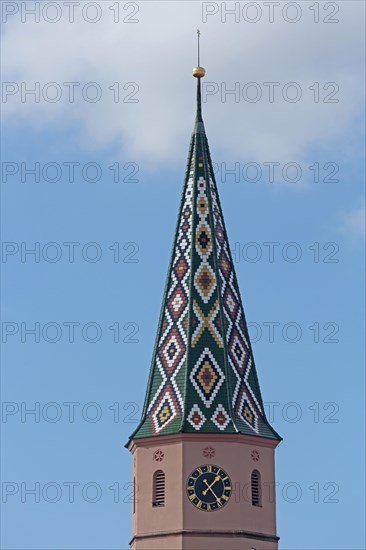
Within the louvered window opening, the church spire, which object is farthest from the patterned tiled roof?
the louvered window opening

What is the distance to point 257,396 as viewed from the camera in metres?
48.3

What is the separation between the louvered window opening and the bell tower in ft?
0.09

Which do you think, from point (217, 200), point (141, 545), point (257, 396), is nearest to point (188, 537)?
point (141, 545)

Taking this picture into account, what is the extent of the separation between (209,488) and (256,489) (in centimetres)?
148

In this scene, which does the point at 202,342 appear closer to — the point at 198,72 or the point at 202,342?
the point at 202,342

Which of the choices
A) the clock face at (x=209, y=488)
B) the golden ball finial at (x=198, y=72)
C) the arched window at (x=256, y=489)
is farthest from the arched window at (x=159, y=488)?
the golden ball finial at (x=198, y=72)

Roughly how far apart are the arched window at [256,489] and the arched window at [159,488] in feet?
8.14

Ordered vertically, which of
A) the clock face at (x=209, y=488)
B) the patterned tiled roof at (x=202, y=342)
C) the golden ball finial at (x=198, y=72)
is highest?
the golden ball finial at (x=198, y=72)

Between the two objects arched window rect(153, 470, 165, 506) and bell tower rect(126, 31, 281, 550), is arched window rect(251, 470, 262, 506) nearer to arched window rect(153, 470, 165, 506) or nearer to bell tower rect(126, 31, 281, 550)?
bell tower rect(126, 31, 281, 550)

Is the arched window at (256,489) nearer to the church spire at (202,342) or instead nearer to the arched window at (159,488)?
the church spire at (202,342)

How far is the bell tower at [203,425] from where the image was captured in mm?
46156

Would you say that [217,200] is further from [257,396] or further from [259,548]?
[259,548]

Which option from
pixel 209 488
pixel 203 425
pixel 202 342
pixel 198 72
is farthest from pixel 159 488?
pixel 198 72

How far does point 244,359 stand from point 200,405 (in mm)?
2180
